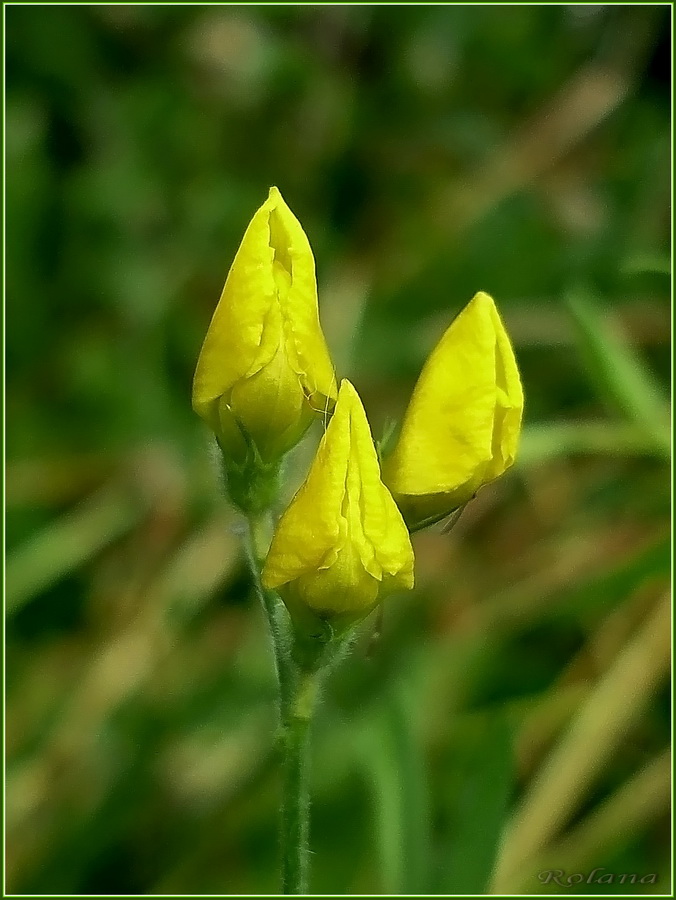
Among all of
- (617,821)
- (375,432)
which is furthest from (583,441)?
(375,432)

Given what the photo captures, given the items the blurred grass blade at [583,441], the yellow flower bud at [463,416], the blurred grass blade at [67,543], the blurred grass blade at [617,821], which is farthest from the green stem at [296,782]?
the blurred grass blade at [67,543]

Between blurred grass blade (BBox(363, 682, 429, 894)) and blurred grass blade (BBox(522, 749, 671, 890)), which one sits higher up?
blurred grass blade (BBox(363, 682, 429, 894))

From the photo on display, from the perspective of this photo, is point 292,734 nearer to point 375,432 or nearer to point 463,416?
point 463,416

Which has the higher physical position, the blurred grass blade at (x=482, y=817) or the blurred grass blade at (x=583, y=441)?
the blurred grass blade at (x=583, y=441)

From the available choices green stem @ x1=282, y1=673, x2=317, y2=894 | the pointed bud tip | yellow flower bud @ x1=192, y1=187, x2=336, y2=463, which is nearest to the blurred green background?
green stem @ x1=282, y1=673, x2=317, y2=894

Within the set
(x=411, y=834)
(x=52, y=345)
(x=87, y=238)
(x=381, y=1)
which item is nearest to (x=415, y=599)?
(x=411, y=834)

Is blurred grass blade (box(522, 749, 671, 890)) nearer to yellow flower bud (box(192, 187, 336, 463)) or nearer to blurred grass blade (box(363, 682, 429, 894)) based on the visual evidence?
blurred grass blade (box(363, 682, 429, 894))

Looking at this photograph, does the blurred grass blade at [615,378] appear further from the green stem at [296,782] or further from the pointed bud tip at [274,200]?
the green stem at [296,782]
